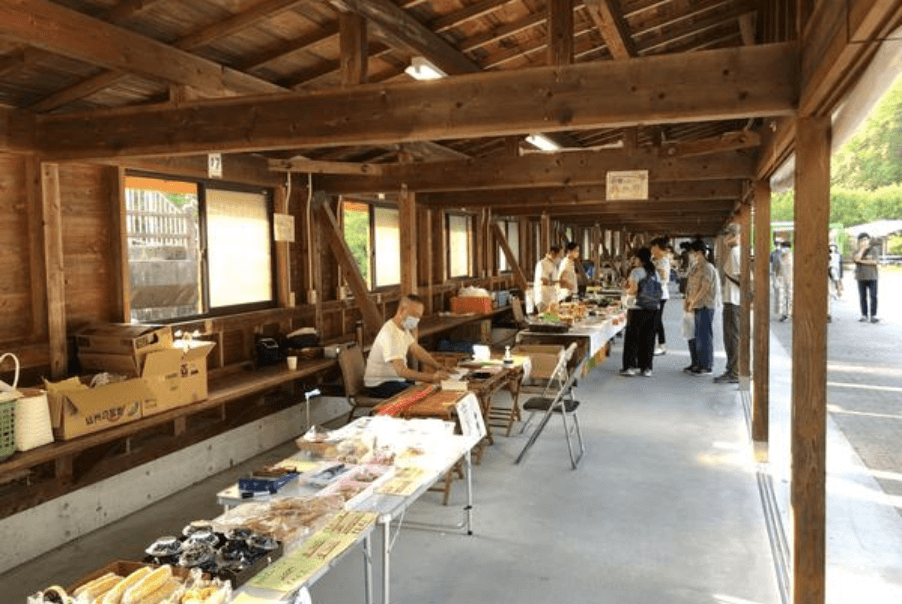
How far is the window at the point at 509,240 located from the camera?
56.1 feet

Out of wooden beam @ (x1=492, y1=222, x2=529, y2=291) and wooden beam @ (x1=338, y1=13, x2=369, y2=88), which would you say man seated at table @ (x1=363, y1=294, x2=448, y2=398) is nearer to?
wooden beam @ (x1=338, y1=13, x2=369, y2=88)

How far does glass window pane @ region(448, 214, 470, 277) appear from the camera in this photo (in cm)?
1378

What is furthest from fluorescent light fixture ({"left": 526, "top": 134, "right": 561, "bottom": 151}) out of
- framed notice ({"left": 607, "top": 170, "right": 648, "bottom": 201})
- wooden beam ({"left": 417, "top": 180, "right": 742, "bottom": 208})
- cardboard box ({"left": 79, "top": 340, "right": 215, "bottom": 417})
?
cardboard box ({"left": 79, "top": 340, "right": 215, "bottom": 417})

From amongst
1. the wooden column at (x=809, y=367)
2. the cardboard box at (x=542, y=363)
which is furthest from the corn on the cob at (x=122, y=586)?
the cardboard box at (x=542, y=363)

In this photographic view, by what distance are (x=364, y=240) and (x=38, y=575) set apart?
637 centimetres

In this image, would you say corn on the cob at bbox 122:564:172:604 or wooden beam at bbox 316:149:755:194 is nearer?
corn on the cob at bbox 122:564:172:604

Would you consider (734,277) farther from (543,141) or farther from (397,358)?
(397,358)

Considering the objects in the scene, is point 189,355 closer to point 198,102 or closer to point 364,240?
point 198,102

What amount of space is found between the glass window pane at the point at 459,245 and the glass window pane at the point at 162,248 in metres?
7.29

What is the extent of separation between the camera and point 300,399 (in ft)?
24.8

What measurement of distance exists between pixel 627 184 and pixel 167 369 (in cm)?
470

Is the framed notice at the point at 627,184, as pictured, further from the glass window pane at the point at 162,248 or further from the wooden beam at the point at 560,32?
the glass window pane at the point at 162,248

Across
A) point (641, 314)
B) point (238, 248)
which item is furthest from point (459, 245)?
point (238, 248)

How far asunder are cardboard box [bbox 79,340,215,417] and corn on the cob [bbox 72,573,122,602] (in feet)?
9.38
